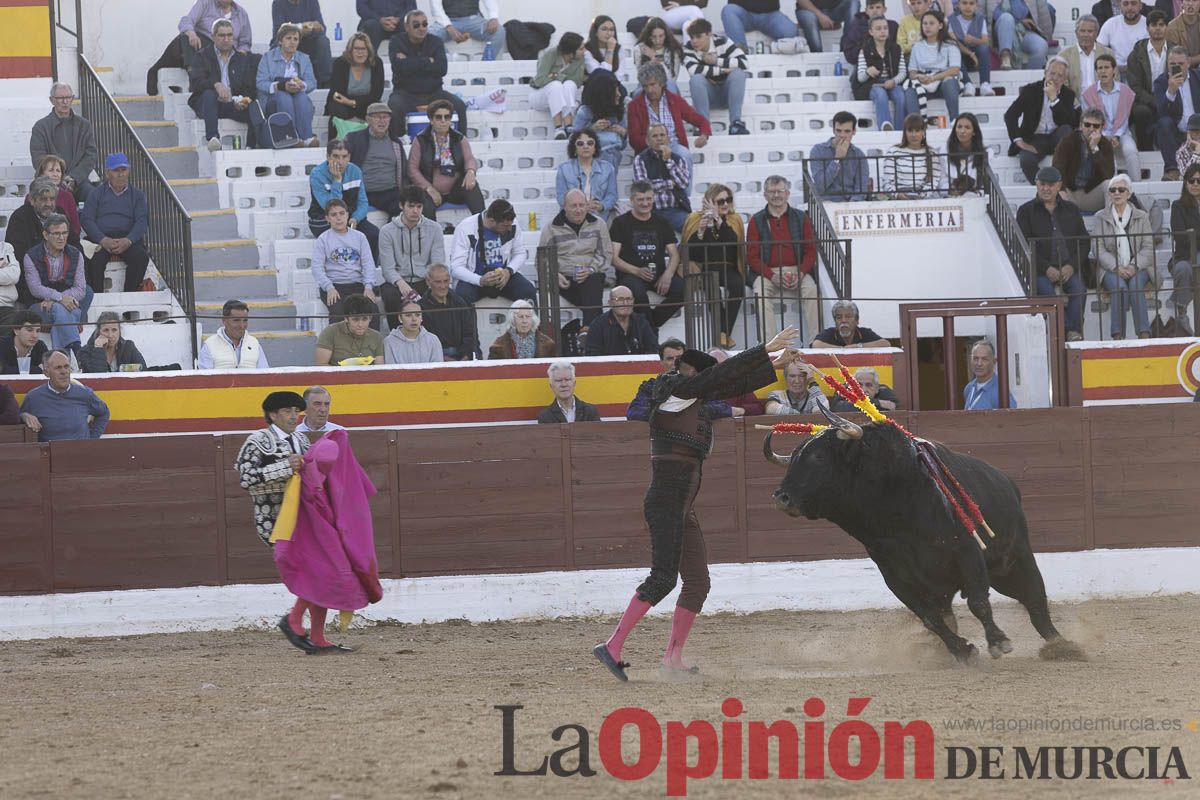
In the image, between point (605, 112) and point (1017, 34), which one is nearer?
point (605, 112)

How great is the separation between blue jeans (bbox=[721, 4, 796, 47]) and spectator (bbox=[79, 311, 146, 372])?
7128mm

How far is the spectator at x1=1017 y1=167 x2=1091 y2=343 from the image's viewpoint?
42.0 ft

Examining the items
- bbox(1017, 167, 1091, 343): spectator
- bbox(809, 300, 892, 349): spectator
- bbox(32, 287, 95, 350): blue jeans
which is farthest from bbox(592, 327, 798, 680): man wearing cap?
bbox(1017, 167, 1091, 343): spectator

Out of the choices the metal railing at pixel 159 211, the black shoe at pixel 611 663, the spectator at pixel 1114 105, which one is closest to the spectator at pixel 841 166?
the spectator at pixel 1114 105

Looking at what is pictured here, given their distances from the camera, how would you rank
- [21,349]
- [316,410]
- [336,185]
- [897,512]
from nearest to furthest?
[897,512]
[316,410]
[21,349]
[336,185]

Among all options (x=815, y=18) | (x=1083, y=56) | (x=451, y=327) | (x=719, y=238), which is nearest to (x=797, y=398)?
(x=719, y=238)

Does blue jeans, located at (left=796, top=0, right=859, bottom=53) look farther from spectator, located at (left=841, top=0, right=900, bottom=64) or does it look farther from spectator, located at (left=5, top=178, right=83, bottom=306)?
spectator, located at (left=5, top=178, right=83, bottom=306)

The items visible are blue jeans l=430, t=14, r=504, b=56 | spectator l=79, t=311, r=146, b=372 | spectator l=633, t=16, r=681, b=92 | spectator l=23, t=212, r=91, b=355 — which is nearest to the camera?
spectator l=79, t=311, r=146, b=372

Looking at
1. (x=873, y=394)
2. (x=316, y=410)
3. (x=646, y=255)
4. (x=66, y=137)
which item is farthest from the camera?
(x=66, y=137)

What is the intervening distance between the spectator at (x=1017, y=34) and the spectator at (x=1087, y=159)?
257 cm

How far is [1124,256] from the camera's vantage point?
13.0m

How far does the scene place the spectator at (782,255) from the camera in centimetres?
1241

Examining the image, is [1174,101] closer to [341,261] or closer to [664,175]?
[664,175]

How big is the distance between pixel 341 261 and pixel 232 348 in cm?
130
